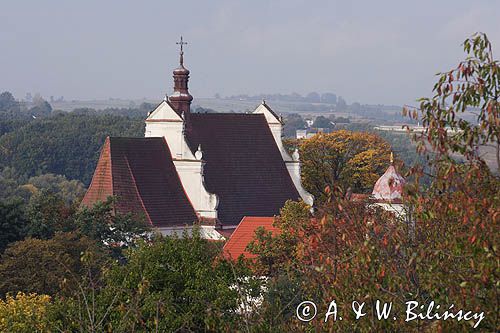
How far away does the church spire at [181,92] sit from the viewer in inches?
2443

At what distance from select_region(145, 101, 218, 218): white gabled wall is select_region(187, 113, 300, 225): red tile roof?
21.3 inches

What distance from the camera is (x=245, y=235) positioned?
1922 inches

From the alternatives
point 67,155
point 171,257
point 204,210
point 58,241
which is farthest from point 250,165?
point 67,155

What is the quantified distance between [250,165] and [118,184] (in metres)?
7.41

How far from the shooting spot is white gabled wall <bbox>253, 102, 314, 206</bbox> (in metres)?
61.7

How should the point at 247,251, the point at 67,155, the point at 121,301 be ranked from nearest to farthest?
the point at 121,301 → the point at 247,251 → the point at 67,155

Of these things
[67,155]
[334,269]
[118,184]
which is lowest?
[67,155]

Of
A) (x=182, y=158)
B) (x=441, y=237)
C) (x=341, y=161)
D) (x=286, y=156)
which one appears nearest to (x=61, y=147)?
(x=341, y=161)

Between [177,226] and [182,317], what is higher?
[182,317]

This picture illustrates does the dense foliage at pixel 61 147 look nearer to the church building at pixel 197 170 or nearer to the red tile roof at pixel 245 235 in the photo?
the church building at pixel 197 170

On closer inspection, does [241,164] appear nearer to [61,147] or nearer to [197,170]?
[197,170]

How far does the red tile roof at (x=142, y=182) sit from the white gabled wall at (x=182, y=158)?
28 centimetres

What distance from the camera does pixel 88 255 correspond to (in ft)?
76.2

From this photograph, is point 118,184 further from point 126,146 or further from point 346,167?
point 346,167
